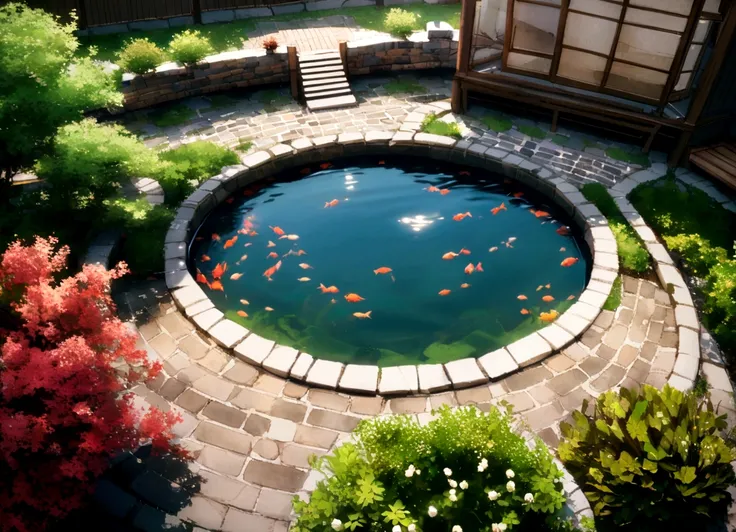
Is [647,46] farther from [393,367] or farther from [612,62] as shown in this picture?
[393,367]

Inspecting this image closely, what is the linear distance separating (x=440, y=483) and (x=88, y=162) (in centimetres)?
621

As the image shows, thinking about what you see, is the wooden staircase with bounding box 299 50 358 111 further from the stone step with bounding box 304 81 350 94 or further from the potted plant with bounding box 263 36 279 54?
the potted plant with bounding box 263 36 279 54

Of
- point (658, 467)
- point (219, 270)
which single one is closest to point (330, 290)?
point (219, 270)

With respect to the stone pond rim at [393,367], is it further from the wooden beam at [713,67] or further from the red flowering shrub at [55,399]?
the wooden beam at [713,67]

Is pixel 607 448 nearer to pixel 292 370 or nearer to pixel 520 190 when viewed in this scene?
pixel 292 370

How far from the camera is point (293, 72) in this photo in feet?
42.5

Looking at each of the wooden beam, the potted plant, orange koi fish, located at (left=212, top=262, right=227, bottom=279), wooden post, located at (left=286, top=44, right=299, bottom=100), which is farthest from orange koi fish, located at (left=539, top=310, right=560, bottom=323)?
the potted plant

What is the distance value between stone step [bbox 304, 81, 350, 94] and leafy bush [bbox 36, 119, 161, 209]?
5.29m

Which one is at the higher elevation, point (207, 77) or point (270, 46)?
point (270, 46)

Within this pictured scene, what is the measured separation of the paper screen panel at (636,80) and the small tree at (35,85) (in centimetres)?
937

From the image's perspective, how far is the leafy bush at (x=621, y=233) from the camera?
8766mm

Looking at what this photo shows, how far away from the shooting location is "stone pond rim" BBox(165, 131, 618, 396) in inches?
279

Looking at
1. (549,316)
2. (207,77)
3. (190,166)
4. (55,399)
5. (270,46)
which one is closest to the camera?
(55,399)

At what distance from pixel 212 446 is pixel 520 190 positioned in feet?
23.9
